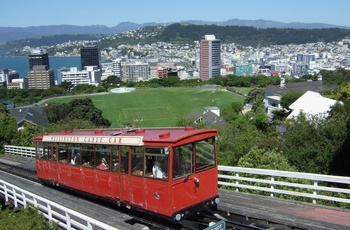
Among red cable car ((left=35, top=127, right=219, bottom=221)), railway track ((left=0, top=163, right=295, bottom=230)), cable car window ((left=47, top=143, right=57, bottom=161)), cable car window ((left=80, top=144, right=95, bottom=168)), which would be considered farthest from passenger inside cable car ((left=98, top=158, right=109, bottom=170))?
cable car window ((left=47, top=143, right=57, bottom=161))

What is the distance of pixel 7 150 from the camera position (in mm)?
34125

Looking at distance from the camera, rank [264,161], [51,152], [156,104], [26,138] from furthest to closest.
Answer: [156,104] < [26,138] < [264,161] < [51,152]

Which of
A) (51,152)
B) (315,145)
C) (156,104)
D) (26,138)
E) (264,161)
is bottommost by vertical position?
(156,104)

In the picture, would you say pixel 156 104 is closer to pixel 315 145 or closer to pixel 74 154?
pixel 315 145

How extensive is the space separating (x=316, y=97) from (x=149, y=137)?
50687mm

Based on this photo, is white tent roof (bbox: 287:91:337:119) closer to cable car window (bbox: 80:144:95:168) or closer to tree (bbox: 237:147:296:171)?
tree (bbox: 237:147:296:171)

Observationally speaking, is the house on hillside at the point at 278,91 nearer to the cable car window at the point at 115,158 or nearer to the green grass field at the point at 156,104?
the green grass field at the point at 156,104

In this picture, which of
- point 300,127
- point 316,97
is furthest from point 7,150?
point 316,97

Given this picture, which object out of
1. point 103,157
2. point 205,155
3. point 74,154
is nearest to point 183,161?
point 205,155

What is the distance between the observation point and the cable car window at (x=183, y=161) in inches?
400

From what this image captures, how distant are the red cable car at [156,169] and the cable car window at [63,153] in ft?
5.00

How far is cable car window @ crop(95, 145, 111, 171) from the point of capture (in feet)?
40.4

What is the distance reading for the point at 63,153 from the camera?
1512 centimetres

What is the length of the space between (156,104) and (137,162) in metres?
115
